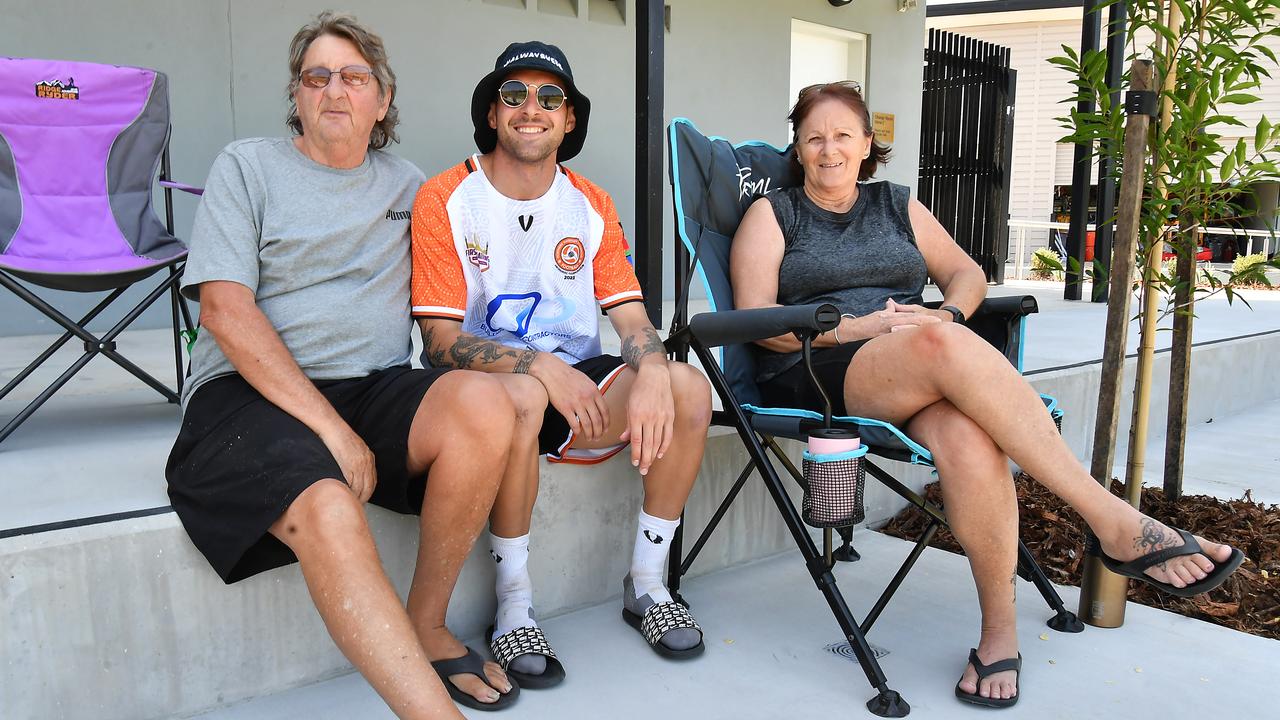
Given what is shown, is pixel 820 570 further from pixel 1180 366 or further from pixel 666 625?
pixel 1180 366

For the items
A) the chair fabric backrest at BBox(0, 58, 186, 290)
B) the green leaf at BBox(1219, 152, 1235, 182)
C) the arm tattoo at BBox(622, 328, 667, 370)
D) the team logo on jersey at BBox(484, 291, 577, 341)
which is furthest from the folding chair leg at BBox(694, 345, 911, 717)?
the chair fabric backrest at BBox(0, 58, 186, 290)

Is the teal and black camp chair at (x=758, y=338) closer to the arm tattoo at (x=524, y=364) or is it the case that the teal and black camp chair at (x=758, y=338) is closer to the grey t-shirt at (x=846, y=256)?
the grey t-shirt at (x=846, y=256)

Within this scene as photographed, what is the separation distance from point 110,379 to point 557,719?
7.44 ft

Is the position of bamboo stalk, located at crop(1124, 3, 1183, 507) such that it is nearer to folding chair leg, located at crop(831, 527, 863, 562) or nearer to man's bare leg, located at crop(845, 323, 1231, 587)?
man's bare leg, located at crop(845, 323, 1231, 587)

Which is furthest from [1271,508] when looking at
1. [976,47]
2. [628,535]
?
[976,47]

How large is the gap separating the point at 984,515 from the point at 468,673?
1042 mm

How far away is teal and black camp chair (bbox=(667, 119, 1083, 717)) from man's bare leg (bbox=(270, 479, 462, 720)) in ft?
2.70

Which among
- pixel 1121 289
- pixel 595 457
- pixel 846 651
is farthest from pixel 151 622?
pixel 1121 289

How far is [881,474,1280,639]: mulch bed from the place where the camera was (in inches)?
91.3

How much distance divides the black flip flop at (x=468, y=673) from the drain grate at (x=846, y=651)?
0.69m

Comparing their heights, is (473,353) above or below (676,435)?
above

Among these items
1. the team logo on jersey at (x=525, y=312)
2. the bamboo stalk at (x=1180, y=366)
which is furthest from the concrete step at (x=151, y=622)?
the bamboo stalk at (x=1180, y=366)

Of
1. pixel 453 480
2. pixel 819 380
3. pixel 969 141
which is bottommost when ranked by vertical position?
pixel 453 480

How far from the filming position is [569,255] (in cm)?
215
